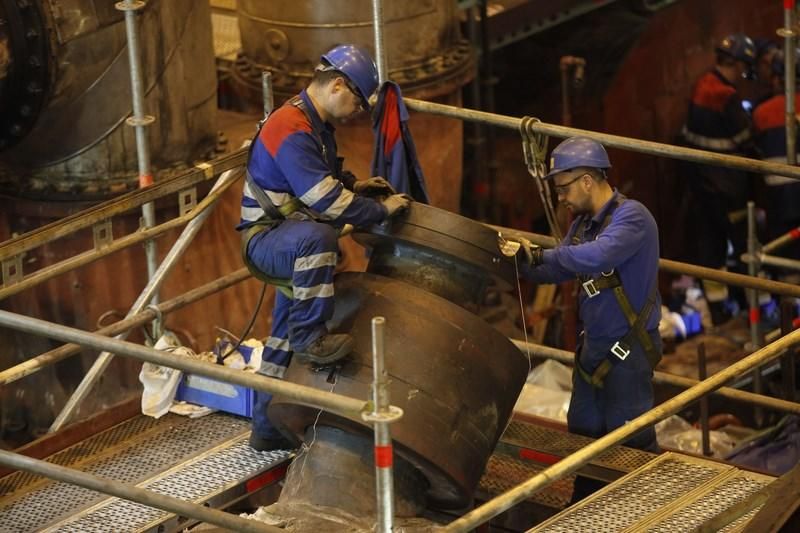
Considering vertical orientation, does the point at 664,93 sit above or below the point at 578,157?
below

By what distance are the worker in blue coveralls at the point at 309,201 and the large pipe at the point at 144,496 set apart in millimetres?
883

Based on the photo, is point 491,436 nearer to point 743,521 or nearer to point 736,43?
point 743,521

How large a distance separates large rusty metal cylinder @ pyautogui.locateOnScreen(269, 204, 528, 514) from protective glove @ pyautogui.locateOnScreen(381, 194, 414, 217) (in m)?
0.05

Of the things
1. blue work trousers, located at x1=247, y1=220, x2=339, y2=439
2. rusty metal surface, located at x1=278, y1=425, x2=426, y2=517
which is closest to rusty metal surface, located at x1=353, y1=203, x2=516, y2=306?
blue work trousers, located at x1=247, y1=220, x2=339, y2=439

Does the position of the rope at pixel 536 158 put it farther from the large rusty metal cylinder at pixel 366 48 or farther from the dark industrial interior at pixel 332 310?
the large rusty metal cylinder at pixel 366 48

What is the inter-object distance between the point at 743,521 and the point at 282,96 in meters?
5.32

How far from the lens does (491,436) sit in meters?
6.82

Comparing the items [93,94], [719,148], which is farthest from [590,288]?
[719,148]

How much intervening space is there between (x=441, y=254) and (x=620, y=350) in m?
1.17

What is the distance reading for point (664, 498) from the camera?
7.02m

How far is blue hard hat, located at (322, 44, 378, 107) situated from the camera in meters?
6.82

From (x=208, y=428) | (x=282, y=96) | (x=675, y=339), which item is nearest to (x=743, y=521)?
(x=208, y=428)

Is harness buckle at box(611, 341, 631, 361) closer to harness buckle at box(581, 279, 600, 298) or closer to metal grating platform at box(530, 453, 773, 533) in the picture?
harness buckle at box(581, 279, 600, 298)

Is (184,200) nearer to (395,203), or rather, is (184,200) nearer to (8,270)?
(8,270)
